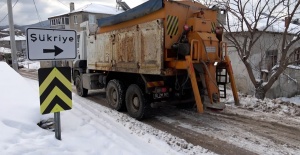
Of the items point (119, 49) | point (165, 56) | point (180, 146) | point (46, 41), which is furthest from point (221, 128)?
point (46, 41)

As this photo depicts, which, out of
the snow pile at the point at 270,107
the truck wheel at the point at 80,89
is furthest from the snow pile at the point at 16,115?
the snow pile at the point at 270,107

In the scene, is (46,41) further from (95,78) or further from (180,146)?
(95,78)

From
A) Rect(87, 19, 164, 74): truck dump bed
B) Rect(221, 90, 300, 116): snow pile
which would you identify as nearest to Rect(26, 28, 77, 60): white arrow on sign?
Rect(87, 19, 164, 74): truck dump bed

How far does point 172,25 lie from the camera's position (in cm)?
651

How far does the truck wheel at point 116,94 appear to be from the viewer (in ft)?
26.7

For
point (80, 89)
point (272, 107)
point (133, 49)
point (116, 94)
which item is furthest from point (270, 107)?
point (80, 89)

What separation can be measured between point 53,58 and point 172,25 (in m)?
3.28

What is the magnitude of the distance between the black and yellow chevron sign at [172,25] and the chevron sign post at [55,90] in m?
2.96

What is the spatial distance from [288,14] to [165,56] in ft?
18.6

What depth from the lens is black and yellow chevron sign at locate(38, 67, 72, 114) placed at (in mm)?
4086

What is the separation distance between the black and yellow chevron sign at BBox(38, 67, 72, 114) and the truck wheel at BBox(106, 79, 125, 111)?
3.82 meters

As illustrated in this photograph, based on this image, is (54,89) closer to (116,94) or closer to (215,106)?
(215,106)

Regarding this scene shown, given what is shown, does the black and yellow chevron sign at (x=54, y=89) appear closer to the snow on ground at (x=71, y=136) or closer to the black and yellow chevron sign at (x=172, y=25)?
the snow on ground at (x=71, y=136)

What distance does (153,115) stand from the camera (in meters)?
7.78
